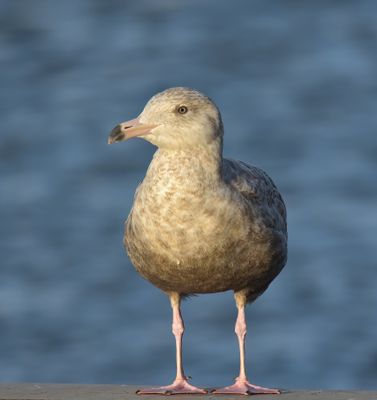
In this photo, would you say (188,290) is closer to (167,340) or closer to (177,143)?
(177,143)

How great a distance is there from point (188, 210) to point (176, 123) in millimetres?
650

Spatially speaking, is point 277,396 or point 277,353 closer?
point 277,396

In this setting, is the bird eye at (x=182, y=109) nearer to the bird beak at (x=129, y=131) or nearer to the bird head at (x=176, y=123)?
the bird head at (x=176, y=123)

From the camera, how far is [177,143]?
542 inches

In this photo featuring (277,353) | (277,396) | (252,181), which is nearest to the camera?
(277,396)

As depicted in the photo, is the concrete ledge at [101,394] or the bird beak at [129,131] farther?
the bird beak at [129,131]

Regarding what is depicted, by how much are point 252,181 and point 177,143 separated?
101cm

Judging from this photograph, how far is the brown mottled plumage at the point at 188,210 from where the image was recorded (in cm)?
1363

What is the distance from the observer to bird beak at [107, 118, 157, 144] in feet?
44.3

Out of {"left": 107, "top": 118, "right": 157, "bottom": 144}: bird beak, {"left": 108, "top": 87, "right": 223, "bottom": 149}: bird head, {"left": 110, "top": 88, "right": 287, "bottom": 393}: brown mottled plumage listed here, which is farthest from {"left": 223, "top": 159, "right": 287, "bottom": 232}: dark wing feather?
{"left": 107, "top": 118, "right": 157, "bottom": 144}: bird beak

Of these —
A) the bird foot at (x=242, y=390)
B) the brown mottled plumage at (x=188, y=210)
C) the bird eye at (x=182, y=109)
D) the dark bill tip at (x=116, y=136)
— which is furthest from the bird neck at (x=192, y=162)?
the bird foot at (x=242, y=390)

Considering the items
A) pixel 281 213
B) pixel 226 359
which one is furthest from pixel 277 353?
pixel 281 213

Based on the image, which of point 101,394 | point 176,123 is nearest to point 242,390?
point 101,394

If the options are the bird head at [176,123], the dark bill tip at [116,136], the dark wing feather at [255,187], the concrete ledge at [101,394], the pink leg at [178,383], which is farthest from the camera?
the dark wing feather at [255,187]
